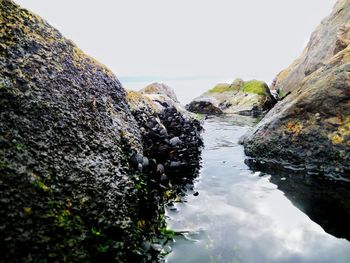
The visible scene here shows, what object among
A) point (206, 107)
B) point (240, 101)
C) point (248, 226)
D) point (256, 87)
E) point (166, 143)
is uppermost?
point (256, 87)

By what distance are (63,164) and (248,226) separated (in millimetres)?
2257

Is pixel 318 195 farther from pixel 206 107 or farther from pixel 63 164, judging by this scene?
pixel 206 107

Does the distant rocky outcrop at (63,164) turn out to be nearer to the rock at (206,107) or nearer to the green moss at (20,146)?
the green moss at (20,146)

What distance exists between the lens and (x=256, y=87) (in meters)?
21.3

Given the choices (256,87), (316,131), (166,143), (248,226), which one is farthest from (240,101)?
(248,226)

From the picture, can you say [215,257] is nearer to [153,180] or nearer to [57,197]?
[153,180]

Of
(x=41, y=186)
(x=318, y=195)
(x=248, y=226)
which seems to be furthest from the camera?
(x=318, y=195)

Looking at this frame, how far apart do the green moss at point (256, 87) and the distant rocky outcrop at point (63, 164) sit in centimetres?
1797

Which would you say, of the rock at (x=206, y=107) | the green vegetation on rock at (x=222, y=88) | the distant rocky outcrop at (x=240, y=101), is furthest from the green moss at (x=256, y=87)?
the rock at (x=206, y=107)

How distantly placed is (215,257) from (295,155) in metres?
3.38

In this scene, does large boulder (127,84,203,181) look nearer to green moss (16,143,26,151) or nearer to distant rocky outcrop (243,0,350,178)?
distant rocky outcrop (243,0,350,178)

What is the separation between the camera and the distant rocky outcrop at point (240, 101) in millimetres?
19019

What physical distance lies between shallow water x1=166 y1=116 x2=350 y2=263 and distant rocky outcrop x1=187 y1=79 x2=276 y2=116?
13840mm

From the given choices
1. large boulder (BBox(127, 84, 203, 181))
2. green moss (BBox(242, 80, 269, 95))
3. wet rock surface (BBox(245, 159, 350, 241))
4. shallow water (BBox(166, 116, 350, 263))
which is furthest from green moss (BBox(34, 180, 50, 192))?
green moss (BBox(242, 80, 269, 95))
